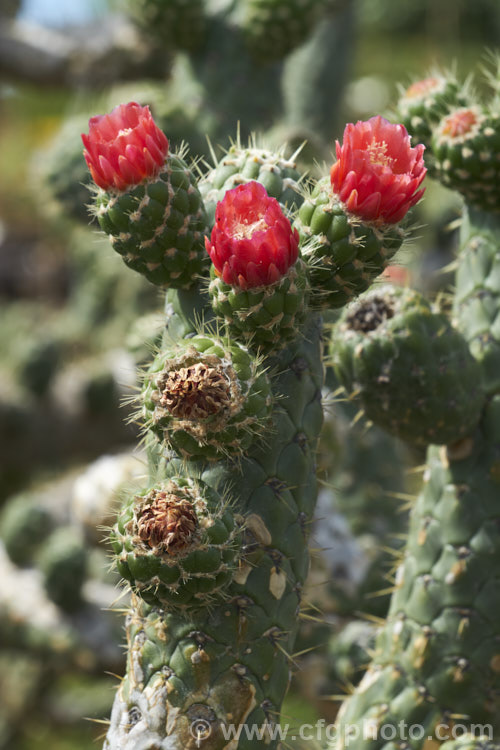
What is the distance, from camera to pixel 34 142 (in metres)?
10.6

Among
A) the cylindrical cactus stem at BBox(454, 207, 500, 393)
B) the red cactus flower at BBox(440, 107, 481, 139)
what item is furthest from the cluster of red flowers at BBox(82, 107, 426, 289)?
the cylindrical cactus stem at BBox(454, 207, 500, 393)

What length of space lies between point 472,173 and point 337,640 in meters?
1.41

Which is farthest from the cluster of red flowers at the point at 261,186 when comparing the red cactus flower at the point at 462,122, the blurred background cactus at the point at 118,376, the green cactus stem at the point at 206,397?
the red cactus flower at the point at 462,122

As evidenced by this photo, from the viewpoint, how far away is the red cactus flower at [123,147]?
1450 millimetres

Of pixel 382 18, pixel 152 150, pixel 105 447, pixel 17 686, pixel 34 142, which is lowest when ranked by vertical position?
pixel 152 150

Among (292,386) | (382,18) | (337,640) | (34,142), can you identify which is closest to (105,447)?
(337,640)

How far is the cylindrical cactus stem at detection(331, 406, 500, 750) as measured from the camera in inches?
75.8

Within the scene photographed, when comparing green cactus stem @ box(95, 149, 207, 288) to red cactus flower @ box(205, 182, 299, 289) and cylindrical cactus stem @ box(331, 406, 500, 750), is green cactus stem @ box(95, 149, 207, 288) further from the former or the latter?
cylindrical cactus stem @ box(331, 406, 500, 750)

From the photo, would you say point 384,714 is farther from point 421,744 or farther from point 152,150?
point 152,150

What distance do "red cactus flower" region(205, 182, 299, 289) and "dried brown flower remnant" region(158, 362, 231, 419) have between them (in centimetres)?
15

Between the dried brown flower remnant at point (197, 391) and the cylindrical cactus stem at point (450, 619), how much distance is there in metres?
0.84

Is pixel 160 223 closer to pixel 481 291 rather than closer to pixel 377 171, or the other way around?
pixel 377 171

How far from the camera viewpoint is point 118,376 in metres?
4.40

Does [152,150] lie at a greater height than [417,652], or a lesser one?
greater
